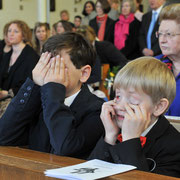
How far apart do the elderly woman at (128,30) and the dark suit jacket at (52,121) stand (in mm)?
5157

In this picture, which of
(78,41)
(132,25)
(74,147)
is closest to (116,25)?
(132,25)

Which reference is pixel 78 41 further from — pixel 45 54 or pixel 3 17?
pixel 3 17

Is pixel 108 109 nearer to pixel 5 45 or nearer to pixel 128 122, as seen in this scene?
pixel 128 122

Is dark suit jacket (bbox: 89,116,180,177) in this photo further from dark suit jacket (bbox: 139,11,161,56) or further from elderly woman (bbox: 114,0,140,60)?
elderly woman (bbox: 114,0,140,60)

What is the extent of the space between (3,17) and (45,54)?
8.53 metres

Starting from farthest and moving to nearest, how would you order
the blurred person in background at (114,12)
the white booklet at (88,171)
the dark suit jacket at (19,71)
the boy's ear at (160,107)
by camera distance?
the blurred person in background at (114,12), the dark suit jacket at (19,71), the boy's ear at (160,107), the white booklet at (88,171)

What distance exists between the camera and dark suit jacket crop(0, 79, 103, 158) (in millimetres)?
1794

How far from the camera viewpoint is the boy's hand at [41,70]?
1.97 meters

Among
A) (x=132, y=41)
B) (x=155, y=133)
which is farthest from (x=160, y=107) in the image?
(x=132, y=41)

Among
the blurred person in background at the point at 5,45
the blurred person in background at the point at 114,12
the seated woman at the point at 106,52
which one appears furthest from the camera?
Result: the blurred person in background at the point at 114,12

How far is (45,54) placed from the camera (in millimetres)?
2016

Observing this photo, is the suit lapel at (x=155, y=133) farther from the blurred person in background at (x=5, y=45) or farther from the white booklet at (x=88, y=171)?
the blurred person in background at (x=5, y=45)

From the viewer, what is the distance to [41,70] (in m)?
1.98

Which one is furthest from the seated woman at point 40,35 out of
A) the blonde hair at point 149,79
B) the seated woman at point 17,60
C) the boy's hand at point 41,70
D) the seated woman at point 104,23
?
the blonde hair at point 149,79
